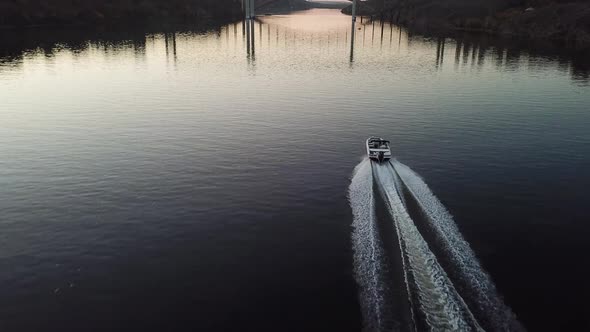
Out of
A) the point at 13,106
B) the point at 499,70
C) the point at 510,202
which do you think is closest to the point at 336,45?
the point at 499,70

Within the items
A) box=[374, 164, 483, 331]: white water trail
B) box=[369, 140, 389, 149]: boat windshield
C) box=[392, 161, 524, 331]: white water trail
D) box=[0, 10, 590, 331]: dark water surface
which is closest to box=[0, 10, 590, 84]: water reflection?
box=[0, 10, 590, 331]: dark water surface

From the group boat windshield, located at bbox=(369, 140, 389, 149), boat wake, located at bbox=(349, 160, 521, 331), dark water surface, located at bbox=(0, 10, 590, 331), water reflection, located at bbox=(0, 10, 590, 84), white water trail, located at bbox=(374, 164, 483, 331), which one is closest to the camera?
white water trail, located at bbox=(374, 164, 483, 331)

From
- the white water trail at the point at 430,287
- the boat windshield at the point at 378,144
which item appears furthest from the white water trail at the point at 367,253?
the boat windshield at the point at 378,144

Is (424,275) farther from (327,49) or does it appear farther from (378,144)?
(327,49)

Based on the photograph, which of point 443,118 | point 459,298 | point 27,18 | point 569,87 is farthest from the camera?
point 27,18

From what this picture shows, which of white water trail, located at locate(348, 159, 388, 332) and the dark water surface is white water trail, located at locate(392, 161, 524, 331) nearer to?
the dark water surface

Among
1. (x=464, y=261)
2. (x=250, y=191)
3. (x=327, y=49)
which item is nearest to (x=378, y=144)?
(x=250, y=191)

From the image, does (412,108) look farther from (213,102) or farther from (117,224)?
(117,224)
